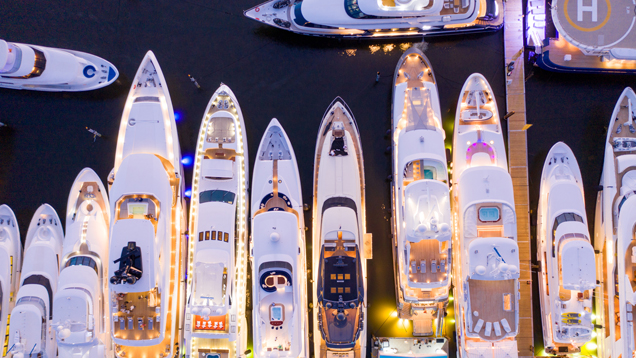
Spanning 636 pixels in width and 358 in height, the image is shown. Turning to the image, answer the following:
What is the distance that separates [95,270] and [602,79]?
1760 cm

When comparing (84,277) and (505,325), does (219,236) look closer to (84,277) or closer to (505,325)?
(84,277)

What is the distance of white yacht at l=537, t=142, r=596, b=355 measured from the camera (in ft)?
31.7

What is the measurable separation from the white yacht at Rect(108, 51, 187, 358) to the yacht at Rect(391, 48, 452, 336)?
271 inches

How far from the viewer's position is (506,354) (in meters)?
9.81

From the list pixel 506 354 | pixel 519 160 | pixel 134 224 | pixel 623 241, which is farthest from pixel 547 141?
pixel 134 224

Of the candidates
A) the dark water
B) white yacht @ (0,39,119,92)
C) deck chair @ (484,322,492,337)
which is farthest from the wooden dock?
white yacht @ (0,39,119,92)

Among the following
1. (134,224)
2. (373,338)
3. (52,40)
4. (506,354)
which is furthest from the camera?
(52,40)

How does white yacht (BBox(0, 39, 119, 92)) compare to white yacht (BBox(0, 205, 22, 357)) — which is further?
white yacht (BBox(0, 39, 119, 92))

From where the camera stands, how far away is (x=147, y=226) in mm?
9211

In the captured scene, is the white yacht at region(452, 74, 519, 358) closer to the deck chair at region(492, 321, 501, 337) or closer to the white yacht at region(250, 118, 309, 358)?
the deck chair at region(492, 321, 501, 337)

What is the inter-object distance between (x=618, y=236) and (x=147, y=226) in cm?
1366

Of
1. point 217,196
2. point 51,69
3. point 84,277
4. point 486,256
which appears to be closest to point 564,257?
point 486,256

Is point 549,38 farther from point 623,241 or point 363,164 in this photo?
point 363,164

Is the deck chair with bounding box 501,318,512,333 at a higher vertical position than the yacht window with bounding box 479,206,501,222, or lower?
lower
